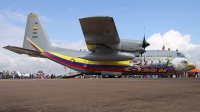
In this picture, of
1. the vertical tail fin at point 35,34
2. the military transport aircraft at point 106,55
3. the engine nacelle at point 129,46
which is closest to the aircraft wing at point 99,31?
the military transport aircraft at point 106,55

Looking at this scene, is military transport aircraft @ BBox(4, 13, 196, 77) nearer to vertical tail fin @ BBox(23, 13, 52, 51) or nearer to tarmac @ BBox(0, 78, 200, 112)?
vertical tail fin @ BBox(23, 13, 52, 51)

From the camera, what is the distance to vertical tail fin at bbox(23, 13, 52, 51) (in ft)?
97.1

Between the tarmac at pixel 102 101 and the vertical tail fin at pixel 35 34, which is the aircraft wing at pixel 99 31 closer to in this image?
the vertical tail fin at pixel 35 34

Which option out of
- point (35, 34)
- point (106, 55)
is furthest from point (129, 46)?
point (35, 34)

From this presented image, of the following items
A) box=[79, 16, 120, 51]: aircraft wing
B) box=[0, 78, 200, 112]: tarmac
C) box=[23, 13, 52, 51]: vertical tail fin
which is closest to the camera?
box=[0, 78, 200, 112]: tarmac

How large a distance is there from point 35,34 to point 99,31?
435 inches

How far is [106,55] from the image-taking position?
87.5 ft

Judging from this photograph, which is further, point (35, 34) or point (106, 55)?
point (35, 34)

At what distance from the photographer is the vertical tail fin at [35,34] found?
97.1 ft

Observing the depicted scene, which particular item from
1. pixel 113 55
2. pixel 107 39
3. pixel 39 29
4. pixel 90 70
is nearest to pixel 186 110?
pixel 107 39

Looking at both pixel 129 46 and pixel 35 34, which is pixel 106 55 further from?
pixel 35 34

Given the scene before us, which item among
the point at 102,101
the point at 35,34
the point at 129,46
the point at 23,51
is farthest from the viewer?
the point at 35,34

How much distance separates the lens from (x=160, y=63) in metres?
28.0

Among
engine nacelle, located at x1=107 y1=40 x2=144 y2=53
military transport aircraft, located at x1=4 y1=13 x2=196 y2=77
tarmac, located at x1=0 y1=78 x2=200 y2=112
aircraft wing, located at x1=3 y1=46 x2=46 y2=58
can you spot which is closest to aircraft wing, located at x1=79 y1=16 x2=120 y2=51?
military transport aircraft, located at x1=4 y1=13 x2=196 y2=77
